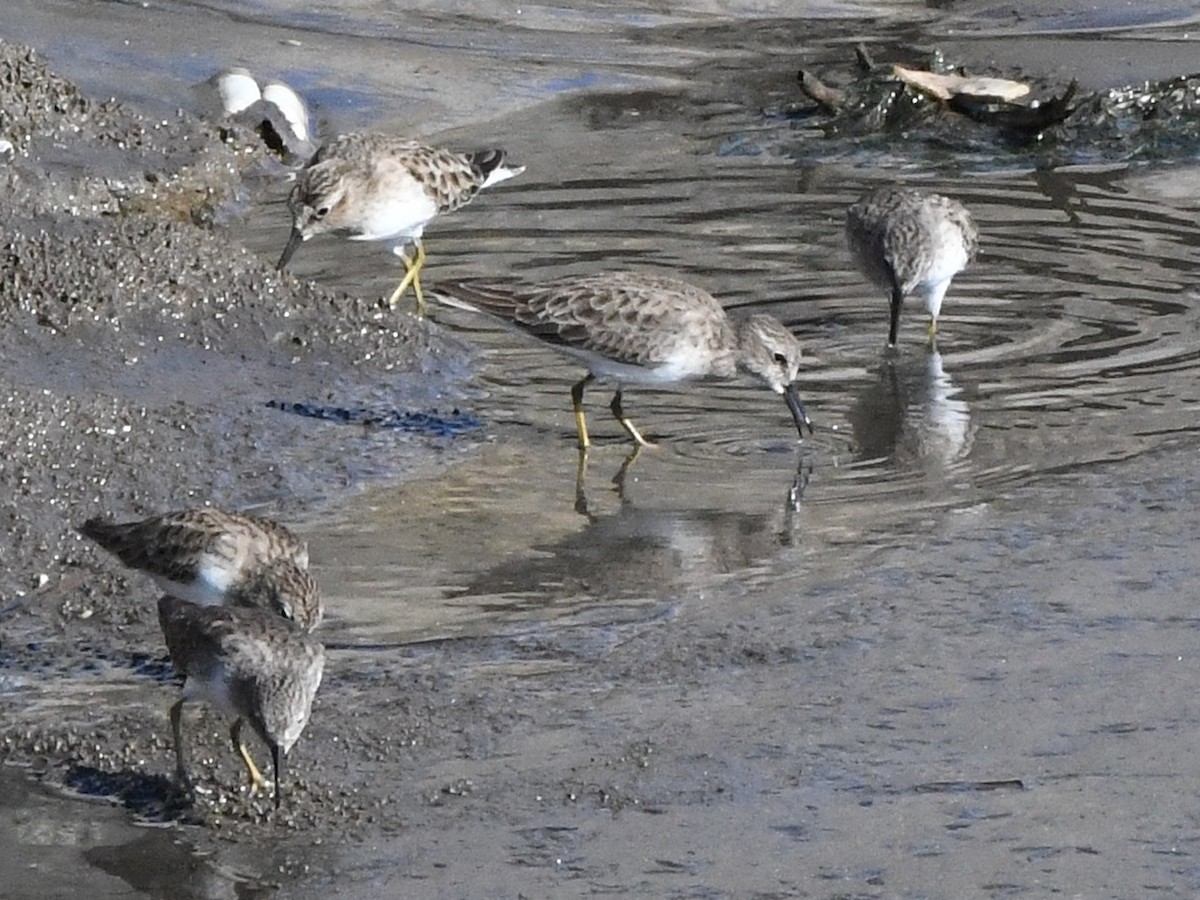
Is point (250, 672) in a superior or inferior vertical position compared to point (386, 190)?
inferior

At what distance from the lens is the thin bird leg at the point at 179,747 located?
5.86m

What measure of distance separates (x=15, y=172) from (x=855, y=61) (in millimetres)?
6114

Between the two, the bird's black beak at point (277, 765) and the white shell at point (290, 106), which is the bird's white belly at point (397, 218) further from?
the bird's black beak at point (277, 765)

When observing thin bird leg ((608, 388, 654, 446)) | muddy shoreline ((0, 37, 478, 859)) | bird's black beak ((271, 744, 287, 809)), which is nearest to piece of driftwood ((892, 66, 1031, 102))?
muddy shoreline ((0, 37, 478, 859))

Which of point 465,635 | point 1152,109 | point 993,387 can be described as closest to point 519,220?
point 993,387

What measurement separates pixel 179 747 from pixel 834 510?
2859 mm

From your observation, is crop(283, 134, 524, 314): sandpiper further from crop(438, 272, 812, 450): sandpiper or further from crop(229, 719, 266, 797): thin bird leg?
crop(229, 719, 266, 797): thin bird leg

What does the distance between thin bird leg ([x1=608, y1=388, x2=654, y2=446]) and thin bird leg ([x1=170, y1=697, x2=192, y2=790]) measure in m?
3.10

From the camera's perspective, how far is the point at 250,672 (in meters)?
5.72

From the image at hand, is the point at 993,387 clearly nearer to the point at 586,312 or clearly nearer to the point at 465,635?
the point at 586,312

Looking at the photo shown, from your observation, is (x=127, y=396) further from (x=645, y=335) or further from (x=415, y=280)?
(x=415, y=280)

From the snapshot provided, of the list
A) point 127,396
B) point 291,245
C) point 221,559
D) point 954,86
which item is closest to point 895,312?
point 291,245

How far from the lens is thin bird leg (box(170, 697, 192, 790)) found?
5855 mm

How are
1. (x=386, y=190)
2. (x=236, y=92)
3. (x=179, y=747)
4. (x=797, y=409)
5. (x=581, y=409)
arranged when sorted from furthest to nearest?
(x=236, y=92), (x=386, y=190), (x=581, y=409), (x=797, y=409), (x=179, y=747)
